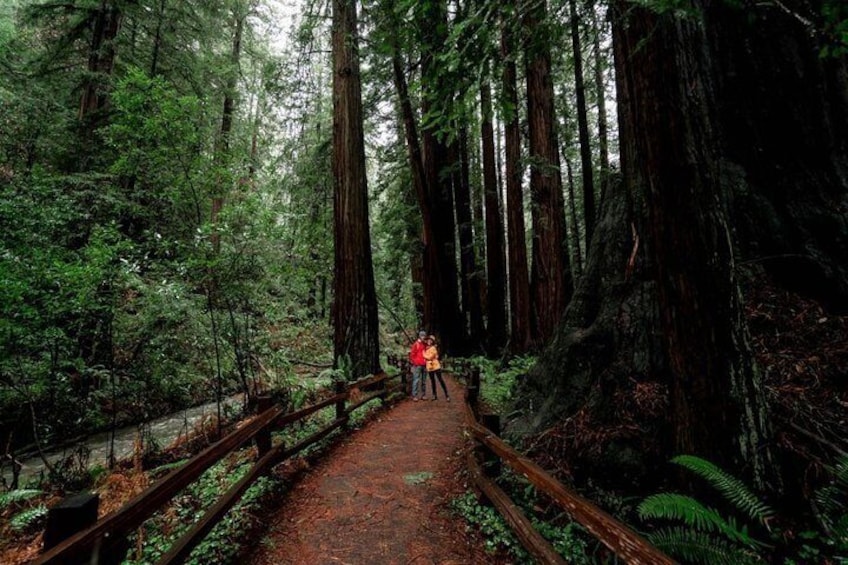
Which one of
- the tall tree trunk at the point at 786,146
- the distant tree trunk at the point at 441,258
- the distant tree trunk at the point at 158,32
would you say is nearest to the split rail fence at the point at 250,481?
the tall tree trunk at the point at 786,146

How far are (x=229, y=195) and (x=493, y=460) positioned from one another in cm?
665

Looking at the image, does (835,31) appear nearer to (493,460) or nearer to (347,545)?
(493,460)

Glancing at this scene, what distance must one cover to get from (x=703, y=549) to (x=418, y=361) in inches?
336

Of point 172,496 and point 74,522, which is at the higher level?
point 74,522

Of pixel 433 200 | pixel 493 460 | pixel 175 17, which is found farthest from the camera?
pixel 433 200

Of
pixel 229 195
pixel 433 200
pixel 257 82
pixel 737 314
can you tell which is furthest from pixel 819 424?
pixel 257 82

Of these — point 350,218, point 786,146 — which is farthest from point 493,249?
point 786,146

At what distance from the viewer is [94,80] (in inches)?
452

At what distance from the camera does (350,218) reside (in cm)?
977

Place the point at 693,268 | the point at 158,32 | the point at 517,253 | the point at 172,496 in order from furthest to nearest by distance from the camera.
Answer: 1. the point at 158,32
2. the point at 517,253
3. the point at 172,496
4. the point at 693,268

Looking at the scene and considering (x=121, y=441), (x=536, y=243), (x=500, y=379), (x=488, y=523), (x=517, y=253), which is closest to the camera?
(x=488, y=523)

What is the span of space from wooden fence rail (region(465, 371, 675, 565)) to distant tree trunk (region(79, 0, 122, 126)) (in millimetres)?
13493

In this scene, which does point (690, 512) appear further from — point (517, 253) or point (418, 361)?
point (517, 253)

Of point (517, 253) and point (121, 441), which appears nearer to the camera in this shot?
point (121, 441)
